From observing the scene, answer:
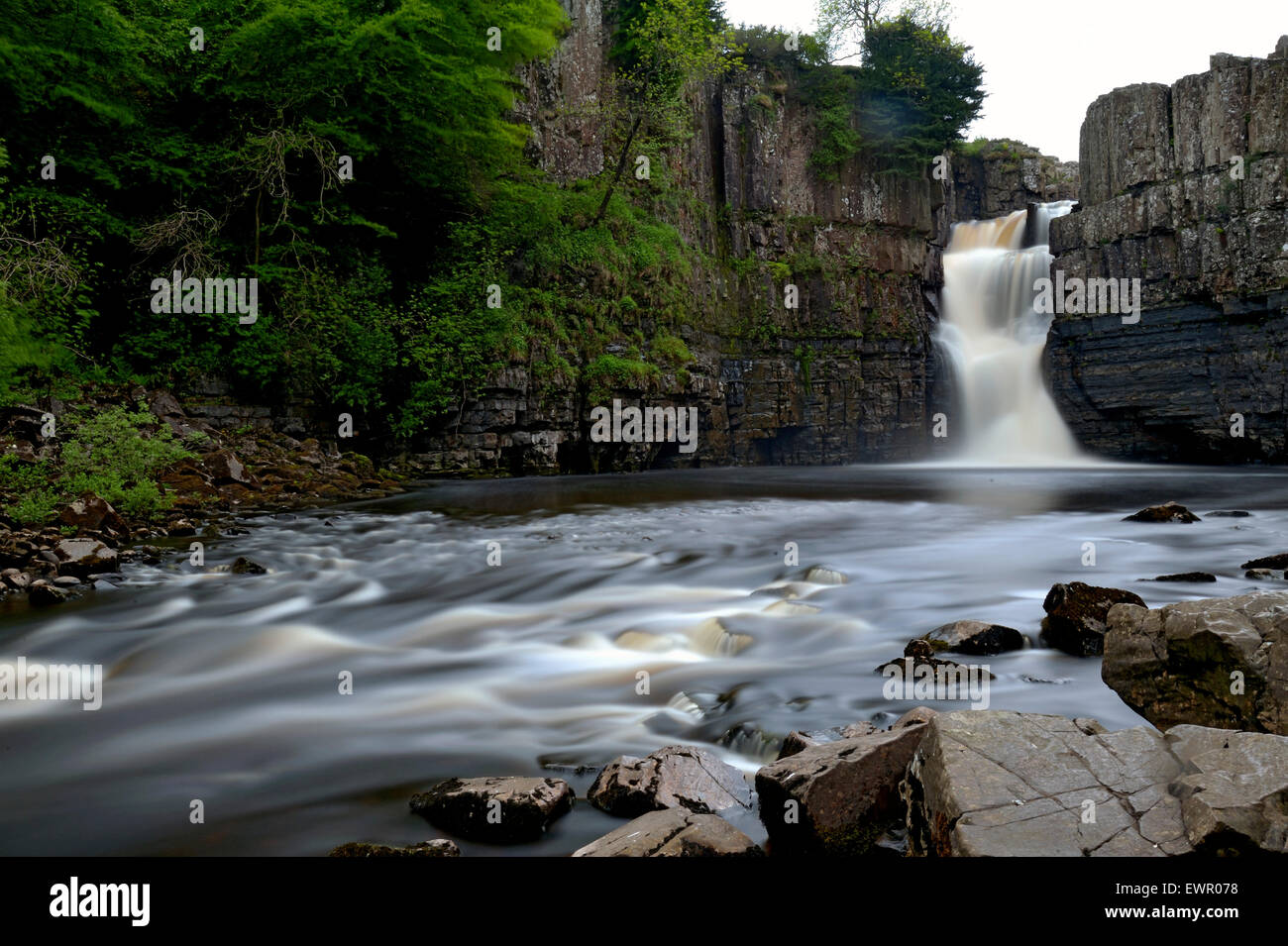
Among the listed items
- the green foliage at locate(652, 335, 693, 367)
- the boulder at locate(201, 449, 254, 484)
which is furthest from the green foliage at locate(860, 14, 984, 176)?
the boulder at locate(201, 449, 254, 484)

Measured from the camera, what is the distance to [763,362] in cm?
3012

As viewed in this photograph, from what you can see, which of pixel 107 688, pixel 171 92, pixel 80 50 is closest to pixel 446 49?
pixel 171 92

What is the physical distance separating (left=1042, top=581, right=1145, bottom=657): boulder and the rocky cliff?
64.8 ft

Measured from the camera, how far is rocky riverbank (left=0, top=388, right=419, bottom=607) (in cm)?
758

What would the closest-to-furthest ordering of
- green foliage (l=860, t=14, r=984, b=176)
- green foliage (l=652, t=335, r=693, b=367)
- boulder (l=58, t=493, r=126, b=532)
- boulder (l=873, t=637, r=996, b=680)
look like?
1. boulder (l=873, t=637, r=996, b=680)
2. boulder (l=58, t=493, r=126, b=532)
3. green foliage (l=652, t=335, r=693, b=367)
4. green foliage (l=860, t=14, r=984, b=176)

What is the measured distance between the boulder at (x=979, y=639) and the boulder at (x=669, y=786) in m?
2.41

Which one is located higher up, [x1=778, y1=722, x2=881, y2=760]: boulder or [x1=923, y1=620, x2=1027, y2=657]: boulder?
[x1=923, y1=620, x2=1027, y2=657]: boulder

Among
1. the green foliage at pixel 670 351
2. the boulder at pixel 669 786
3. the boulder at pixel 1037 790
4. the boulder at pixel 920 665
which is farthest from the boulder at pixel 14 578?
the green foliage at pixel 670 351

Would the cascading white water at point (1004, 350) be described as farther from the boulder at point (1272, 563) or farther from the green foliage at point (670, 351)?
the boulder at point (1272, 563)

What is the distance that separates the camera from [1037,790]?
2.66 metres

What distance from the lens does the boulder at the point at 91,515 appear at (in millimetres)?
8664

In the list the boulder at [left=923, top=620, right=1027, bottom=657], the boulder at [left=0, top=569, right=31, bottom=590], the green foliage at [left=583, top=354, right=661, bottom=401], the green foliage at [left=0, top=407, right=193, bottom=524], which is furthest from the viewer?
the green foliage at [left=583, top=354, right=661, bottom=401]

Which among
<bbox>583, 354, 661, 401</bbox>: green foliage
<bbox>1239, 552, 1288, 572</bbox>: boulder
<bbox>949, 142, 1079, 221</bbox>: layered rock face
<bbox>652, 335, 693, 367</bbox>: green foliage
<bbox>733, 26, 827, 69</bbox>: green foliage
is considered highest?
<bbox>733, 26, 827, 69</bbox>: green foliage

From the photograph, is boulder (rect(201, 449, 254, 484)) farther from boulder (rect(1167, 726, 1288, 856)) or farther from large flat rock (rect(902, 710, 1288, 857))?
boulder (rect(1167, 726, 1288, 856))
